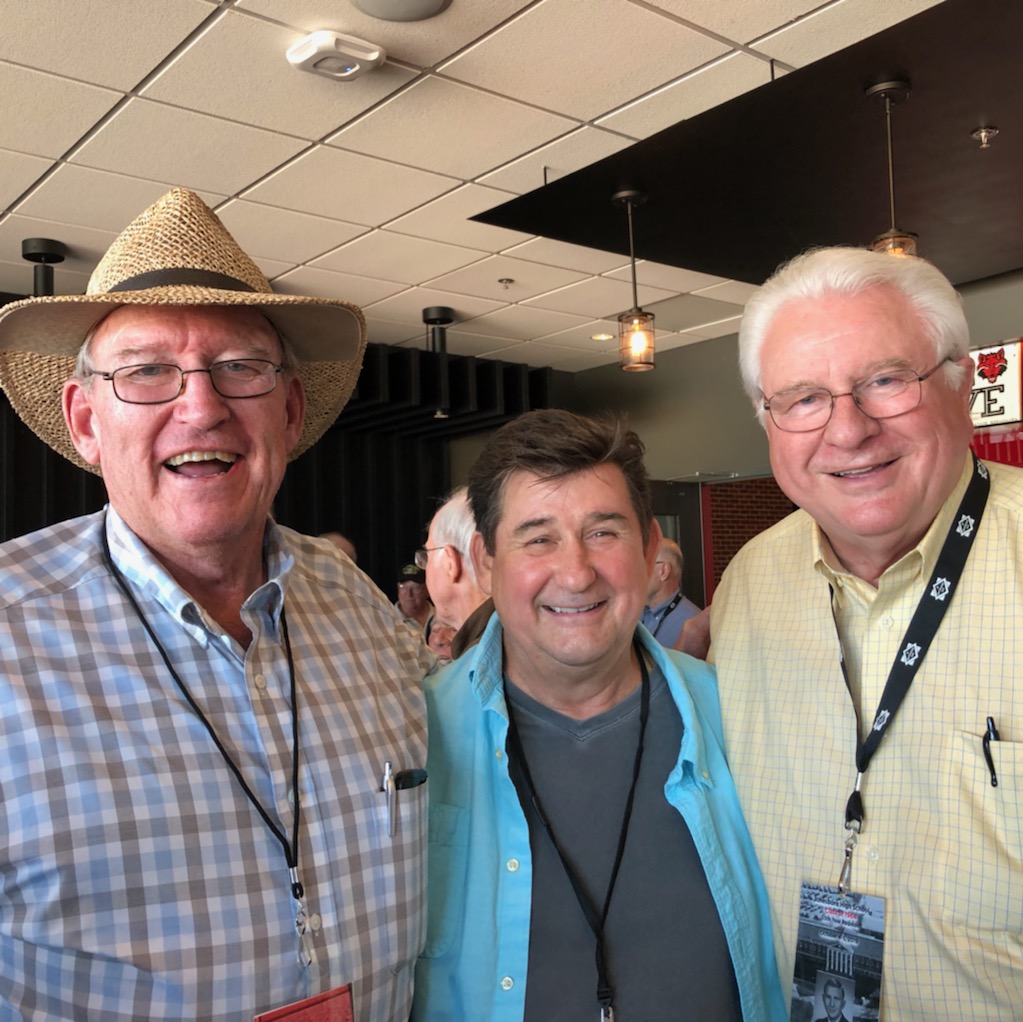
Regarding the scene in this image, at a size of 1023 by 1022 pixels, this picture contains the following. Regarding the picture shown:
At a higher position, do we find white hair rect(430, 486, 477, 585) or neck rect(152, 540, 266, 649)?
white hair rect(430, 486, 477, 585)

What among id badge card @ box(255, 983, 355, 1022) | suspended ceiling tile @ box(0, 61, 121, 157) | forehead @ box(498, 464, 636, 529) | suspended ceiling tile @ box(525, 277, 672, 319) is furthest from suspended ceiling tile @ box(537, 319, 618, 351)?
id badge card @ box(255, 983, 355, 1022)

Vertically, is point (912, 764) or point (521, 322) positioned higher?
point (521, 322)

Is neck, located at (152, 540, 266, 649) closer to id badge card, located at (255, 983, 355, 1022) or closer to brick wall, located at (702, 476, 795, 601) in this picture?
id badge card, located at (255, 983, 355, 1022)

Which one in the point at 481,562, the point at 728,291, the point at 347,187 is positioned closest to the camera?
the point at 481,562

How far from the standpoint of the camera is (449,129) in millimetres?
4320

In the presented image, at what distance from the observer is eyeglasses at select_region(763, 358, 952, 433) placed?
156 centimetres

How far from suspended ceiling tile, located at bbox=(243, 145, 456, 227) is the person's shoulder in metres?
3.45

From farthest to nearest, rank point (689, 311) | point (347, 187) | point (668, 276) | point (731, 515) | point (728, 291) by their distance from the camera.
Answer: point (731, 515)
point (689, 311)
point (728, 291)
point (668, 276)
point (347, 187)

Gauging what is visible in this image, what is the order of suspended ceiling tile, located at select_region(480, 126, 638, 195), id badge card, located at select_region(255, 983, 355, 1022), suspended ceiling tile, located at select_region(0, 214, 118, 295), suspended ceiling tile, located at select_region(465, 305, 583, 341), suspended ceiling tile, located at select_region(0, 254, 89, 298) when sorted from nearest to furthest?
1. id badge card, located at select_region(255, 983, 355, 1022)
2. suspended ceiling tile, located at select_region(480, 126, 638, 195)
3. suspended ceiling tile, located at select_region(0, 214, 118, 295)
4. suspended ceiling tile, located at select_region(0, 254, 89, 298)
5. suspended ceiling tile, located at select_region(465, 305, 583, 341)

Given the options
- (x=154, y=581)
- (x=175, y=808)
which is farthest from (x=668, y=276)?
(x=175, y=808)

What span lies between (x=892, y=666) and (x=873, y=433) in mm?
358

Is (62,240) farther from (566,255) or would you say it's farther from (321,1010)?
(321,1010)

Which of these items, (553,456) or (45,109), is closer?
(553,456)

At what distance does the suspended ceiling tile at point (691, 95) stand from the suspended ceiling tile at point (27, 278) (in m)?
3.39
